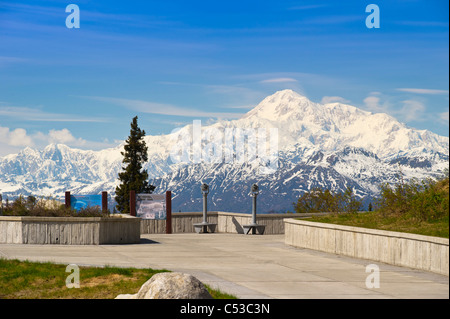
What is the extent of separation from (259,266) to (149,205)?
13.7 m

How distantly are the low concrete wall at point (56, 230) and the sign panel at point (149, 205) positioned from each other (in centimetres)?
698

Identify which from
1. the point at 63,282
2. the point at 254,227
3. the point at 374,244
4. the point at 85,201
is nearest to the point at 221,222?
the point at 254,227

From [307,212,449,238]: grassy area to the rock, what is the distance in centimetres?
654

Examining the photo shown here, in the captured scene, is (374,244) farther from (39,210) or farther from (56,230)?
(39,210)

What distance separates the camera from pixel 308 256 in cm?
1931

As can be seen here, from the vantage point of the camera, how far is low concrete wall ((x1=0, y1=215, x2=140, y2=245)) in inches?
865

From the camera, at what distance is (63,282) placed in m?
13.9

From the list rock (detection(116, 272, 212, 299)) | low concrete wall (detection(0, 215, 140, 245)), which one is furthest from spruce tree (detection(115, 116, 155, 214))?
rock (detection(116, 272, 212, 299))

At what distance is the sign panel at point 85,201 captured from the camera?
1072 inches

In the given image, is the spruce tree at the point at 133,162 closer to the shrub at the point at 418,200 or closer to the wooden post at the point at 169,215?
the wooden post at the point at 169,215

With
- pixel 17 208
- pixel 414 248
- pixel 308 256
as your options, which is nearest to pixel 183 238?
pixel 17 208

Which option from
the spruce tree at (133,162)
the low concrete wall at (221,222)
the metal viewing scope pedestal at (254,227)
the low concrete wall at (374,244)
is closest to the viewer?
the low concrete wall at (374,244)

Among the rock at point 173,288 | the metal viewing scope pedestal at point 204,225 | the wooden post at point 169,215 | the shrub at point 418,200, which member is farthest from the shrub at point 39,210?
the rock at point 173,288
